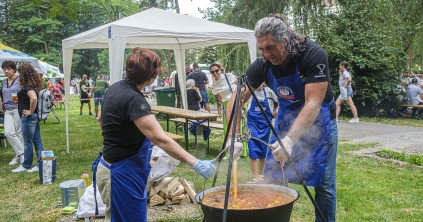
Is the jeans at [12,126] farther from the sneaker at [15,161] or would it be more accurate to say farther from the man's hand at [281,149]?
the man's hand at [281,149]

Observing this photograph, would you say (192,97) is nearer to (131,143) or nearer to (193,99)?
(193,99)

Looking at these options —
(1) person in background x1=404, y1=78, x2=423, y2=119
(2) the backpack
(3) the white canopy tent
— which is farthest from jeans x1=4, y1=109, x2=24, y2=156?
(1) person in background x1=404, y1=78, x2=423, y2=119

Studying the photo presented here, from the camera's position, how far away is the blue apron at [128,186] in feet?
8.61

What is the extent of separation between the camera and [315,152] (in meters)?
2.80

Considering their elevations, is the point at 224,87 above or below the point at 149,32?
below

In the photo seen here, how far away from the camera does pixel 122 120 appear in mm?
2521

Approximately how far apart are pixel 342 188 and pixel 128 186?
3.37m

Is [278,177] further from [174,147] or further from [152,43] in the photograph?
[152,43]

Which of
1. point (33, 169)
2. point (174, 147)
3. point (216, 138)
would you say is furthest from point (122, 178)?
point (216, 138)

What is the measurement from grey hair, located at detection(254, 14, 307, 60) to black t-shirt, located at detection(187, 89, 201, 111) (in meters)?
7.72

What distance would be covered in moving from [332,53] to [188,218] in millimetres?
10086

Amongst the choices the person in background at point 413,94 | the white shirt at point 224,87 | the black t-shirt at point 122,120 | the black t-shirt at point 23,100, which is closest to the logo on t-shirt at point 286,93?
the black t-shirt at point 122,120

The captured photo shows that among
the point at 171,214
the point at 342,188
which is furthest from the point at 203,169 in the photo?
the point at 342,188

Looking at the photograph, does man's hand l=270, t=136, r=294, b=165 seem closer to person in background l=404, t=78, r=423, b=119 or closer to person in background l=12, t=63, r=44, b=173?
person in background l=12, t=63, r=44, b=173
